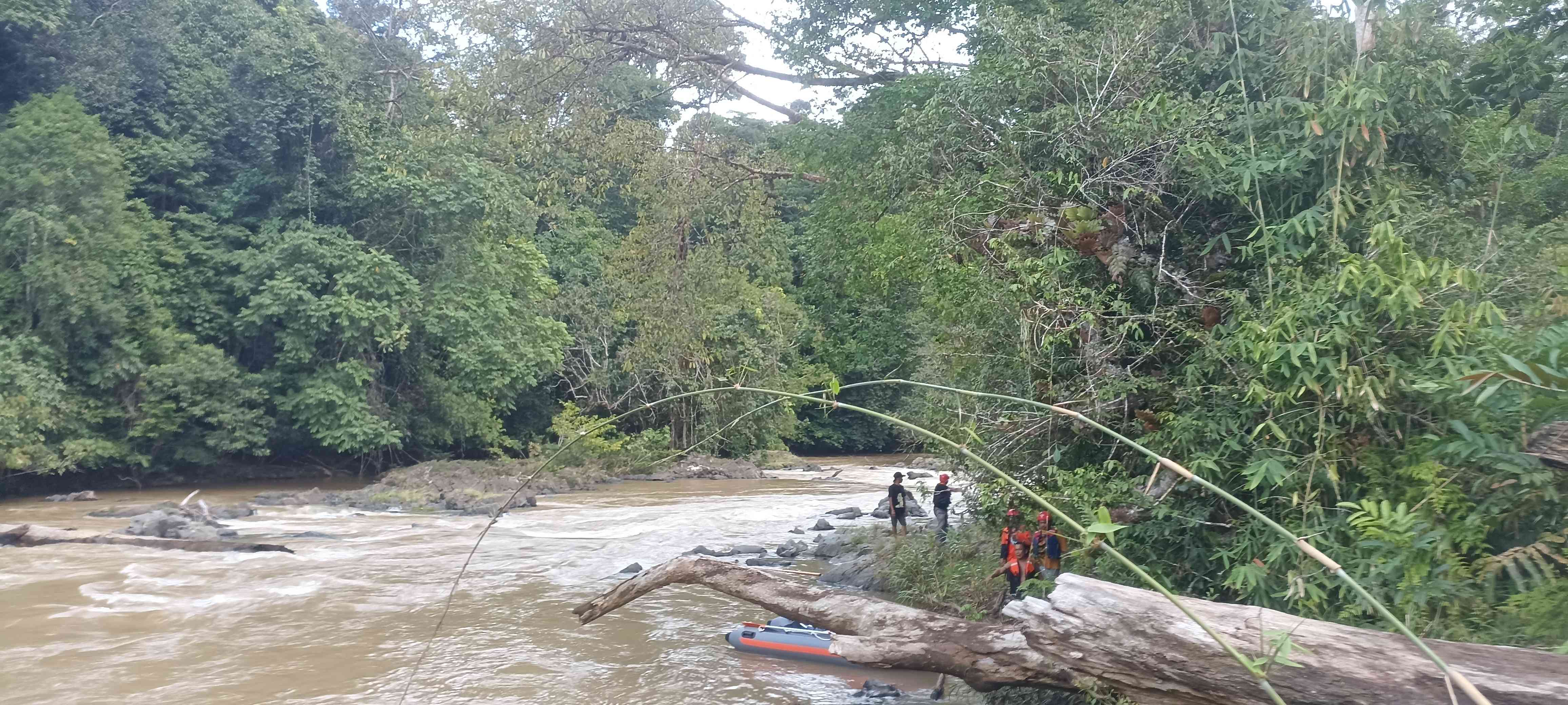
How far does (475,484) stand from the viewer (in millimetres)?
22312

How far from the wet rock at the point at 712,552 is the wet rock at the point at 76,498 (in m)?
12.4

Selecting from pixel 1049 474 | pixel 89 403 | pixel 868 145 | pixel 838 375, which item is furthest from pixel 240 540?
pixel 838 375

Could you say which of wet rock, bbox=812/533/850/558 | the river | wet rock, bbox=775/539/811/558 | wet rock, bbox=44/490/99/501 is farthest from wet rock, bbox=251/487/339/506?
wet rock, bbox=812/533/850/558

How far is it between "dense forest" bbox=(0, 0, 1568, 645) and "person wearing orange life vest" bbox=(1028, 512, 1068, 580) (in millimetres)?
492

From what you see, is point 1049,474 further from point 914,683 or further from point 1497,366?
point 1497,366

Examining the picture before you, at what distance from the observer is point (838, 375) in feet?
91.1

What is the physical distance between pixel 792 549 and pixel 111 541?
9126mm

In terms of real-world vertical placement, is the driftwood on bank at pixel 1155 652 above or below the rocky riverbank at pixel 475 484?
above

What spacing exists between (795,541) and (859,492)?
818 cm

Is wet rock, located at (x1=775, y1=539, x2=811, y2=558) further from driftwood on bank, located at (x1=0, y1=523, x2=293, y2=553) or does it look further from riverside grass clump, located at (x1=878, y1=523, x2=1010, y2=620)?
driftwood on bank, located at (x1=0, y1=523, x2=293, y2=553)

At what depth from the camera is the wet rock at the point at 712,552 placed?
13703 mm

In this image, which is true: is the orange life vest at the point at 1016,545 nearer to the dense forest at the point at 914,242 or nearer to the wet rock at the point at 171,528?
the dense forest at the point at 914,242

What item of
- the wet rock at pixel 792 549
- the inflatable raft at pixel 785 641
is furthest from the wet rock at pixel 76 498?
the inflatable raft at pixel 785 641

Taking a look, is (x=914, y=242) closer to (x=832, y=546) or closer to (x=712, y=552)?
(x=832, y=546)
